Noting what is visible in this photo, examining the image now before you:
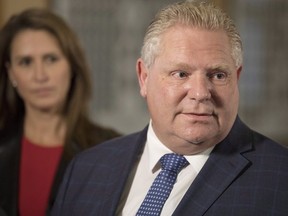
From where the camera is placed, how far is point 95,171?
194 cm

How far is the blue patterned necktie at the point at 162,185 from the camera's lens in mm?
1713

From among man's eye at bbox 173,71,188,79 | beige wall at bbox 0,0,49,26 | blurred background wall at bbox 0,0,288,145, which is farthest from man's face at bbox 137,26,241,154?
blurred background wall at bbox 0,0,288,145

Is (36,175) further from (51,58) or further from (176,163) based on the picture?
(176,163)

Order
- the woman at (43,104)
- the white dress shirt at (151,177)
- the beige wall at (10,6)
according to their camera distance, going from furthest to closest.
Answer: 1. the beige wall at (10,6)
2. the woman at (43,104)
3. the white dress shirt at (151,177)

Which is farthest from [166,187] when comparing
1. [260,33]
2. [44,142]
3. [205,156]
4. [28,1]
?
[260,33]

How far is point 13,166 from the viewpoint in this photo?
2.60 meters

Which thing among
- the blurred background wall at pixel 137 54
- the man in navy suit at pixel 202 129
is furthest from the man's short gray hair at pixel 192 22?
the blurred background wall at pixel 137 54

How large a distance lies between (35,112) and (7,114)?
0.45 ft

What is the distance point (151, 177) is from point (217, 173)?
0.20m

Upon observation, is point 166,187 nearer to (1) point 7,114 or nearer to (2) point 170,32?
(2) point 170,32

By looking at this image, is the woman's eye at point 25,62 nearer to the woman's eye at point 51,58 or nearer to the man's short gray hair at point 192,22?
the woman's eye at point 51,58

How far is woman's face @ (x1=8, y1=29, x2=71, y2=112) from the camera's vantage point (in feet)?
8.70

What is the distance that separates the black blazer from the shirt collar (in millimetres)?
730

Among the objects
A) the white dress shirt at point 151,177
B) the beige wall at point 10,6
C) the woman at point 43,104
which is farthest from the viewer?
the beige wall at point 10,6
